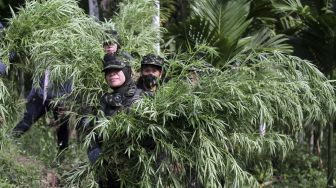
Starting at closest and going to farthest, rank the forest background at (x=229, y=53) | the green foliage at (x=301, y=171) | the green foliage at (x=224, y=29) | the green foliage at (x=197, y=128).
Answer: the green foliage at (x=197, y=128) < the forest background at (x=229, y=53) < the green foliage at (x=224, y=29) < the green foliage at (x=301, y=171)

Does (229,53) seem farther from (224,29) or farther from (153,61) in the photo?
(153,61)

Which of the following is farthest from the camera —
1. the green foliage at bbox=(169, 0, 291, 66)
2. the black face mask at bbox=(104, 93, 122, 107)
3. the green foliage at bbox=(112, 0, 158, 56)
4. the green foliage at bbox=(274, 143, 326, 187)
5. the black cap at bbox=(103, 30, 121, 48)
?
the green foliage at bbox=(274, 143, 326, 187)

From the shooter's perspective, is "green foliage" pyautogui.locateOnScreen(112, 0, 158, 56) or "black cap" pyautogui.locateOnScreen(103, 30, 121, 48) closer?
"black cap" pyautogui.locateOnScreen(103, 30, 121, 48)

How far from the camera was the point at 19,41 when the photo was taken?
251 inches

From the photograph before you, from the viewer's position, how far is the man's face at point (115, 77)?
5.33 meters

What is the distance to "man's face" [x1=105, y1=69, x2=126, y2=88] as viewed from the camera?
5.33 m

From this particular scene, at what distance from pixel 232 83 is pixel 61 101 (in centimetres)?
186

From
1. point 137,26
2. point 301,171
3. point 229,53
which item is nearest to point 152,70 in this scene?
point 137,26

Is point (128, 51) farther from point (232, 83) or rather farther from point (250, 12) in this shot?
point (250, 12)

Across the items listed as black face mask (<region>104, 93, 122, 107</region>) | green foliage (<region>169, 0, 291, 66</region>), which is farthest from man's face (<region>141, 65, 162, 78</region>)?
green foliage (<region>169, 0, 291, 66</region>)

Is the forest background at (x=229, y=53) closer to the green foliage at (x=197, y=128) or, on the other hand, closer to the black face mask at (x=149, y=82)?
the green foliage at (x=197, y=128)

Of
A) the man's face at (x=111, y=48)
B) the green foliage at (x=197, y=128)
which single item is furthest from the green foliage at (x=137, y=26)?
the green foliage at (x=197, y=128)

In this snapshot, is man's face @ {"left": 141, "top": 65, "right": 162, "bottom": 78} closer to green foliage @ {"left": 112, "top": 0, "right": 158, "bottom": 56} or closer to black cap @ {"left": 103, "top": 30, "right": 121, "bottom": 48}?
black cap @ {"left": 103, "top": 30, "right": 121, "bottom": 48}

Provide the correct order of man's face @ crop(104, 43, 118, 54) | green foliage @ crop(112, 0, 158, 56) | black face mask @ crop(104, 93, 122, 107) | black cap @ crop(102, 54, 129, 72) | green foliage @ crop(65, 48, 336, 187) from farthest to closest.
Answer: green foliage @ crop(112, 0, 158, 56), man's face @ crop(104, 43, 118, 54), black cap @ crop(102, 54, 129, 72), black face mask @ crop(104, 93, 122, 107), green foliage @ crop(65, 48, 336, 187)
